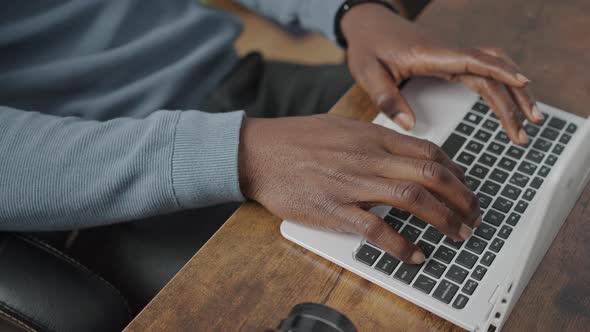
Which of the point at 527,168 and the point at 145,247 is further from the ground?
the point at 527,168

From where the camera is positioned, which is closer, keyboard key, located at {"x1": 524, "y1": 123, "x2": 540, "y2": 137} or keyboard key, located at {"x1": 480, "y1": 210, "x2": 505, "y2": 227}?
keyboard key, located at {"x1": 480, "y1": 210, "x2": 505, "y2": 227}

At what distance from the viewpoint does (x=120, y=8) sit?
41.3 inches

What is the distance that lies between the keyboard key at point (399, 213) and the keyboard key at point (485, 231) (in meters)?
0.08

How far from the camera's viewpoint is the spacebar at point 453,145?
0.76 metres

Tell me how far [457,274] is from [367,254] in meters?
0.09

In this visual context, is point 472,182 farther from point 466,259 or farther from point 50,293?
point 50,293

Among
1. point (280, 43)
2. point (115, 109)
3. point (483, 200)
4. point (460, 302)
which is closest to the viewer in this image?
point (460, 302)

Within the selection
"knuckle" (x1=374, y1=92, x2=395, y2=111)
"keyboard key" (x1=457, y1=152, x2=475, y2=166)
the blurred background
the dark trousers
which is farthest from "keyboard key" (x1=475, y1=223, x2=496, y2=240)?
the blurred background

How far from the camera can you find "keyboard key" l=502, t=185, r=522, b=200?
2.30 ft

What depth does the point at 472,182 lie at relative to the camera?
0.73 metres

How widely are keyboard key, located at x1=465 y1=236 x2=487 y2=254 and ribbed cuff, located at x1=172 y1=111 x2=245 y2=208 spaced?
0.25m

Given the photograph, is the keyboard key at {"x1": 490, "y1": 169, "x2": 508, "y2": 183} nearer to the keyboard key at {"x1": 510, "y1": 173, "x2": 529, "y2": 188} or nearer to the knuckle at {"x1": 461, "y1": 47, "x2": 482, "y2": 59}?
the keyboard key at {"x1": 510, "y1": 173, "x2": 529, "y2": 188}

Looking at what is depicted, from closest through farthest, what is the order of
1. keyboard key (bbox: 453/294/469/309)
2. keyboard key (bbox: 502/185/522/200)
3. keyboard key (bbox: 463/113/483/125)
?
1. keyboard key (bbox: 453/294/469/309)
2. keyboard key (bbox: 502/185/522/200)
3. keyboard key (bbox: 463/113/483/125)

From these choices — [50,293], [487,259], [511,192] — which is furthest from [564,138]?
[50,293]
